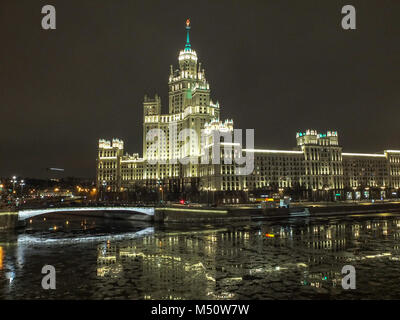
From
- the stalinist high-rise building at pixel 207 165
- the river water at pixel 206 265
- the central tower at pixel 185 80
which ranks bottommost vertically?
the river water at pixel 206 265

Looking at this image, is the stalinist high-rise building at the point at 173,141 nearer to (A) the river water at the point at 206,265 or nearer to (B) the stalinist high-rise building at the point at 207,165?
(B) the stalinist high-rise building at the point at 207,165

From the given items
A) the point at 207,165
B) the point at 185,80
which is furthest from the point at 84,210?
the point at 185,80

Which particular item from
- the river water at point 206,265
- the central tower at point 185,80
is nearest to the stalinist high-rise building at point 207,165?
the central tower at point 185,80

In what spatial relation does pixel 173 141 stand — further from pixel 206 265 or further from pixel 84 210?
pixel 206 265

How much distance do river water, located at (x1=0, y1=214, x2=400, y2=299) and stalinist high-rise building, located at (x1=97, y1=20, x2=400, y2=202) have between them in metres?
70.4

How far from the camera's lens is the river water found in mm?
23344

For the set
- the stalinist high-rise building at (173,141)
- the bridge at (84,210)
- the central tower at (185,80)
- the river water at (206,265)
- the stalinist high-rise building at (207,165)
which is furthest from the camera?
the central tower at (185,80)

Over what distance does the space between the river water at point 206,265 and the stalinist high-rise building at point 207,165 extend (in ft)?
231

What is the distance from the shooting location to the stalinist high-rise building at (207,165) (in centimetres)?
12838

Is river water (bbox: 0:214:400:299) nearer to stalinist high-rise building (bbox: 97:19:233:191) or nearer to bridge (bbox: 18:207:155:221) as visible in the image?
bridge (bbox: 18:207:155:221)

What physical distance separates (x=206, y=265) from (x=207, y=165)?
9661 centimetres

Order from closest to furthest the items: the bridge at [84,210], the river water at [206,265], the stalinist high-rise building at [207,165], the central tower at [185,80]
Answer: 1. the river water at [206,265]
2. the bridge at [84,210]
3. the stalinist high-rise building at [207,165]
4. the central tower at [185,80]

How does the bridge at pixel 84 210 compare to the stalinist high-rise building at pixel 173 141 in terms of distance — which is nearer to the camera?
the bridge at pixel 84 210
